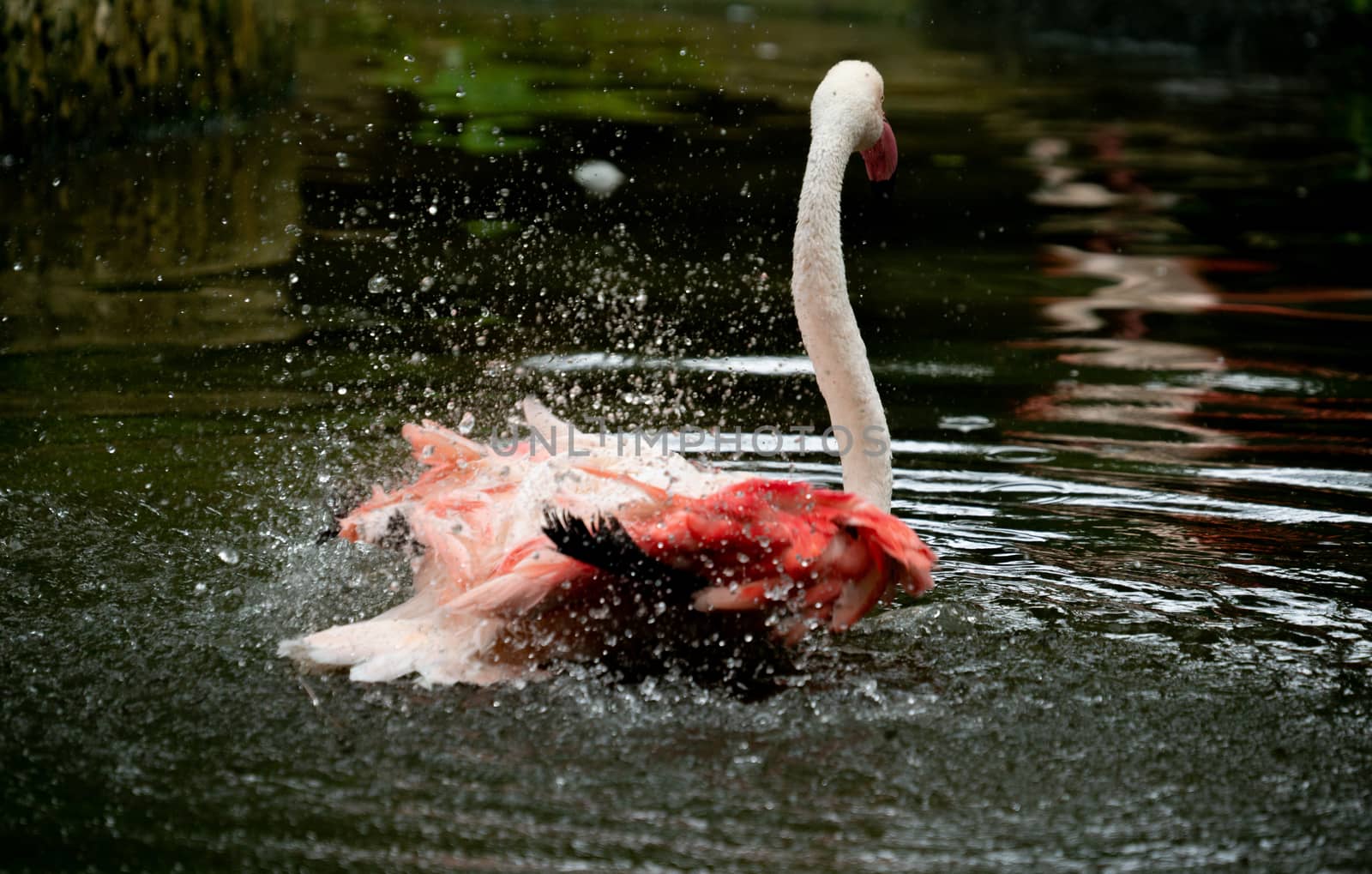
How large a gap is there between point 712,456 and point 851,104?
183cm

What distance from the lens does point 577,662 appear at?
376 centimetres

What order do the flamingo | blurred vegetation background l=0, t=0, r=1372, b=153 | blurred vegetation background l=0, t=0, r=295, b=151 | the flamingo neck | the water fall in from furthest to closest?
blurred vegetation background l=0, t=0, r=1372, b=153 → blurred vegetation background l=0, t=0, r=295, b=151 → the flamingo neck → the flamingo → the water

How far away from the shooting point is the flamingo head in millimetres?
4070

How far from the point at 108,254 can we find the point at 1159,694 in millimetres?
6423

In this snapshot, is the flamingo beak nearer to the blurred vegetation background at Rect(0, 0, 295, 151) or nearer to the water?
the water

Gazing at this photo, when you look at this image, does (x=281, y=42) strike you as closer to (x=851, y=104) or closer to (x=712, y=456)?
(x=712, y=456)

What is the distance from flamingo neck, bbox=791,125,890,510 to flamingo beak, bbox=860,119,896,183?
294 millimetres

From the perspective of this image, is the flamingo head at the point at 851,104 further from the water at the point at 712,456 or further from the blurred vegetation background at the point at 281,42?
the blurred vegetation background at the point at 281,42

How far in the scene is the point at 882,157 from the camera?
4.45m

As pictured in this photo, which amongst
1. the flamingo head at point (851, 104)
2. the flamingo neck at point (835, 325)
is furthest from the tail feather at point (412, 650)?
the flamingo head at point (851, 104)

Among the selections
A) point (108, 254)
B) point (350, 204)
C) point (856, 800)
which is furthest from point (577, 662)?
point (350, 204)

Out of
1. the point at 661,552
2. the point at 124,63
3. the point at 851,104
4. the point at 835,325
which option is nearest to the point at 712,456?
the point at 835,325

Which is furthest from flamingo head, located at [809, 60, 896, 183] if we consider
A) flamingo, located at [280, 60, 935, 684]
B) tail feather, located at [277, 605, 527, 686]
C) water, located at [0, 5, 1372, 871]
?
tail feather, located at [277, 605, 527, 686]

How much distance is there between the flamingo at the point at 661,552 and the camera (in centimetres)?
354
